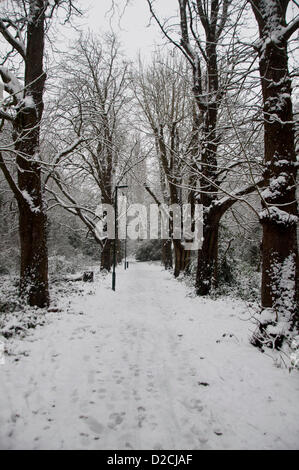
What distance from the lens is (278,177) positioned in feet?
15.3

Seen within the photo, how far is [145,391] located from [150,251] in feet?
120

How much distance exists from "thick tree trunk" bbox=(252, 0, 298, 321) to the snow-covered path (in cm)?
122

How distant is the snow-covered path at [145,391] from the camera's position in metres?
2.59

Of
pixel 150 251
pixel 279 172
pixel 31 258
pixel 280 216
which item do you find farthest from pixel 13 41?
pixel 150 251

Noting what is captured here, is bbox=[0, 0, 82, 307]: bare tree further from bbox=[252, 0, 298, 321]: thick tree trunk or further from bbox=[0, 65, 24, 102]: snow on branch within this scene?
bbox=[252, 0, 298, 321]: thick tree trunk

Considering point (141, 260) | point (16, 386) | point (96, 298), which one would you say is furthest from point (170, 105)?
point (141, 260)

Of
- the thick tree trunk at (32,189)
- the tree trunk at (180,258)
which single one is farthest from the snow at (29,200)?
the tree trunk at (180,258)

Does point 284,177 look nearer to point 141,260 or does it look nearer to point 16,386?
point 16,386

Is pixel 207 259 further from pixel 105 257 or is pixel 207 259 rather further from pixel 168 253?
pixel 168 253

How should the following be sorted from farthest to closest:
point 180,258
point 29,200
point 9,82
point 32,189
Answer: point 180,258 → point 32,189 → point 29,200 → point 9,82

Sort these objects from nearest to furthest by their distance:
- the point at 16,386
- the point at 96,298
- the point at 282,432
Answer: the point at 282,432 → the point at 16,386 → the point at 96,298

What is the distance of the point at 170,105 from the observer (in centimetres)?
1750
